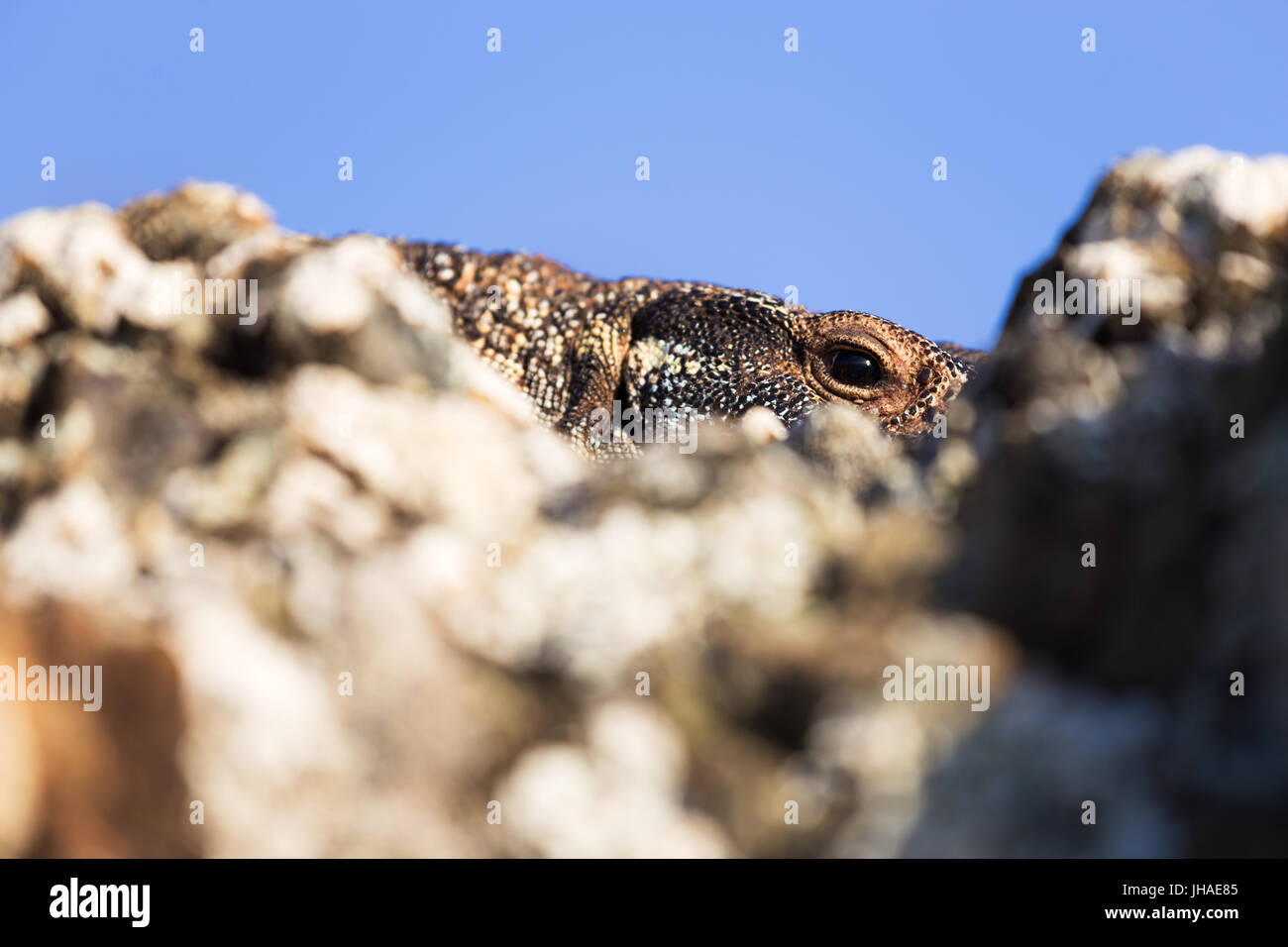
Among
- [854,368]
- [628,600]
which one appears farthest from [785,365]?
[628,600]

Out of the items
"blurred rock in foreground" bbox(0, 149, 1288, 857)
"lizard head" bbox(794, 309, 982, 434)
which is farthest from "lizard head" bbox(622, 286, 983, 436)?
"blurred rock in foreground" bbox(0, 149, 1288, 857)

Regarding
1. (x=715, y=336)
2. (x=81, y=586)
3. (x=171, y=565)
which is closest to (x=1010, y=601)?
(x=171, y=565)

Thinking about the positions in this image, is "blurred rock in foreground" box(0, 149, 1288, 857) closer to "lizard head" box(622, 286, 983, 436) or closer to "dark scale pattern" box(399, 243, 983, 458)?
"dark scale pattern" box(399, 243, 983, 458)

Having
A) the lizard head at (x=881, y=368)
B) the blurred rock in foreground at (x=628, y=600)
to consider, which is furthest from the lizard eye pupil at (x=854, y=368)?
the blurred rock in foreground at (x=628, y=600)

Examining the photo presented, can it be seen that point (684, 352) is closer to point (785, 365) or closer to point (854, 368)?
point (785, 365)

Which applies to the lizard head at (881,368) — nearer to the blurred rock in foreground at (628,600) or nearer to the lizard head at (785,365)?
the lizard head at (785,365)
